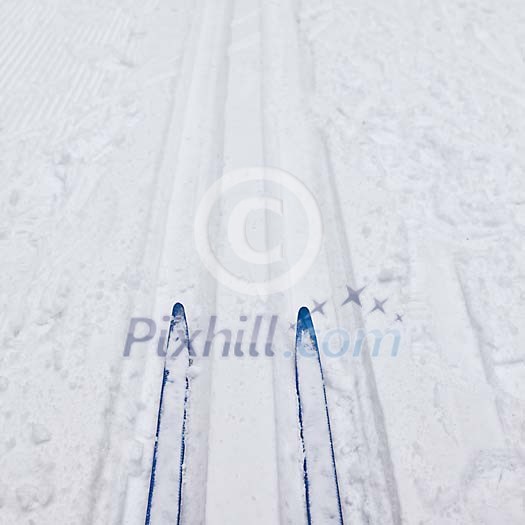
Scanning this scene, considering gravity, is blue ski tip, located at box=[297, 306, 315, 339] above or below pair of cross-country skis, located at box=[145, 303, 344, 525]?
above

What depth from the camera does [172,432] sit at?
1748mm

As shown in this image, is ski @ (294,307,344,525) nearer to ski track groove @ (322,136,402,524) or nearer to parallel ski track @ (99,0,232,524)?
ski track groove @ (322,136,402,524)

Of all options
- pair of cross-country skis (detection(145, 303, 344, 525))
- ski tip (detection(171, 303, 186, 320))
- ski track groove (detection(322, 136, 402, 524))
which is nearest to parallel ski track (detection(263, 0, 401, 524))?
ski track groove (detection(322, 136, 402, 524))

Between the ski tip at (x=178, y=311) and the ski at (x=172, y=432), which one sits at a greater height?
the ski tip at (x=178, y=311)

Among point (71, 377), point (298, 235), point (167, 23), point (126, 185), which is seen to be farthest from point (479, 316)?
point (167, 23)

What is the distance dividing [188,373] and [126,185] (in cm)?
115

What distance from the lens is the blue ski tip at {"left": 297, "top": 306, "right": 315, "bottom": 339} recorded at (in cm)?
199

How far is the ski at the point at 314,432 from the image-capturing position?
157 centimetres

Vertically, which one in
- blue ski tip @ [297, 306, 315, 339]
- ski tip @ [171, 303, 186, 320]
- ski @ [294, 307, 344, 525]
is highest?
ski tip @ [171, 303, 186, 320]

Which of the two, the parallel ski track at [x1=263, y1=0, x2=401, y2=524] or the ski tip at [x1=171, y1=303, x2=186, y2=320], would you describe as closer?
the parallel ski track at [x1=263, y1=0, x2=401, y2=524]

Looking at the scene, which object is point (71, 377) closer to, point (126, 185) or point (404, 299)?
point (126, 185)

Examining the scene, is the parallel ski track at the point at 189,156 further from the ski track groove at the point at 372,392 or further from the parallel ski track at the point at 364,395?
the ski track groove at the point at 372,392

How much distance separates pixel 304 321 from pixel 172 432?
66 centimetres

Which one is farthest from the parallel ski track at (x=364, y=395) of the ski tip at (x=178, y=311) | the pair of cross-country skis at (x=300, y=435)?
the ski tip at (x=178, y=311)
